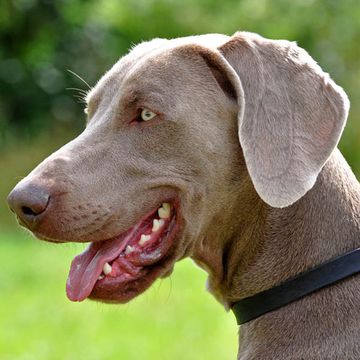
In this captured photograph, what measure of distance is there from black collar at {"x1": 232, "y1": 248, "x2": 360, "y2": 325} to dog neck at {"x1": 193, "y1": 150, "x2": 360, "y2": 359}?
0.08 ft

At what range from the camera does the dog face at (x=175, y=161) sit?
3531 millimetres

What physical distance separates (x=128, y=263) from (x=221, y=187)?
1.44 ft

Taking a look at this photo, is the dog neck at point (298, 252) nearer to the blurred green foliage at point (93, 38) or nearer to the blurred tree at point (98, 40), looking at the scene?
the blurred green foliage at point (93, 38)

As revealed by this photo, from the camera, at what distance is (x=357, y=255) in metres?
3.49

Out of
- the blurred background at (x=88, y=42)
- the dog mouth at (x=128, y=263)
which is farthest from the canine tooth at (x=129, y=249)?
the blurred background at (x=88, y=42)

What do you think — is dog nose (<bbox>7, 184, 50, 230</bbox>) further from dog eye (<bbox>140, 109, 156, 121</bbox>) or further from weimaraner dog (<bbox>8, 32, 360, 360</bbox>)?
dog eye (<bbox>140, 109, 156, 121</bbox>)

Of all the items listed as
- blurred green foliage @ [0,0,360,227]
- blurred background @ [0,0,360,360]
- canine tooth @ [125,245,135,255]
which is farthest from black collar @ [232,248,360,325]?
blurred green foliage @ [0,0,360,227]

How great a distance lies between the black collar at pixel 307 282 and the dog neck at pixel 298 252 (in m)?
0.02

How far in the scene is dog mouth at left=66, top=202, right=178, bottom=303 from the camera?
3656mm

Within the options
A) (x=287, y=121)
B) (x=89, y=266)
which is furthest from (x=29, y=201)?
(x=287, y=121)

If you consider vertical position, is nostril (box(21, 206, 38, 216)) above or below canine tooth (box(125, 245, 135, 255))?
above

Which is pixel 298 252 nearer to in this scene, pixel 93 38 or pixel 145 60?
pixel 145 60

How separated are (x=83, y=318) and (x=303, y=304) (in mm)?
4999

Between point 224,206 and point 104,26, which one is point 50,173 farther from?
point 104,26
